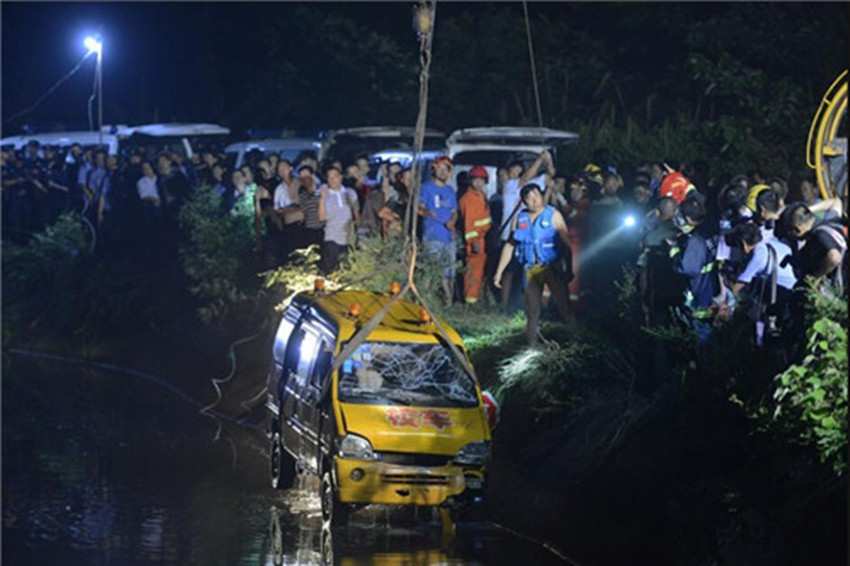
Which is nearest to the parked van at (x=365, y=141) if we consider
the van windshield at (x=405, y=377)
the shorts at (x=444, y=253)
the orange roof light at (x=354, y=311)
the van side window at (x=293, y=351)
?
the shorts at (x=444, y=253)

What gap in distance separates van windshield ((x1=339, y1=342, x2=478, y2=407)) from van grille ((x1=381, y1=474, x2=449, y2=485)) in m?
0.62

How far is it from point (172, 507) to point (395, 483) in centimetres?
244

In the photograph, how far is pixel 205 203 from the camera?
27.7 metres

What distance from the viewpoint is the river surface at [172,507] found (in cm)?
1423

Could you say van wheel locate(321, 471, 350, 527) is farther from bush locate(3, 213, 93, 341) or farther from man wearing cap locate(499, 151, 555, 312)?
bush locate(3, 213, 93, 341)

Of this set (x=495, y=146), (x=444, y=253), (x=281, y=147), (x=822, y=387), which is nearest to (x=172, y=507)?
(x=822, y=387)

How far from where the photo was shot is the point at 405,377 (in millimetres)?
15352

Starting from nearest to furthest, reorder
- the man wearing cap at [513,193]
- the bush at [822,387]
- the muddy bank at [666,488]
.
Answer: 1. the bush at [822,387]
2. the muddy bank at [666,488]
3. the man wearing cap at [513,193]

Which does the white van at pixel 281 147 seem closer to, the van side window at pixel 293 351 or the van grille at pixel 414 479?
the van side window at pixel 293 351

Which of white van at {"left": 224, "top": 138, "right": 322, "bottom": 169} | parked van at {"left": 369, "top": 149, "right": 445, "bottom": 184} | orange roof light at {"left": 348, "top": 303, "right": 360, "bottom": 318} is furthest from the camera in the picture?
white van at {"left": 224, "top": 138, "right": 322, "bottom": 169}

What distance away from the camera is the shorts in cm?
2195

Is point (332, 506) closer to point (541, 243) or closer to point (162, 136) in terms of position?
point (541, 243)

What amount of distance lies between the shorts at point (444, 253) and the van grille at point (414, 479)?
7180mm

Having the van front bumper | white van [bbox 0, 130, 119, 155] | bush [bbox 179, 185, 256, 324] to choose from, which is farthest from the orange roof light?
white van [bbox 0, 130, 119, 155]
